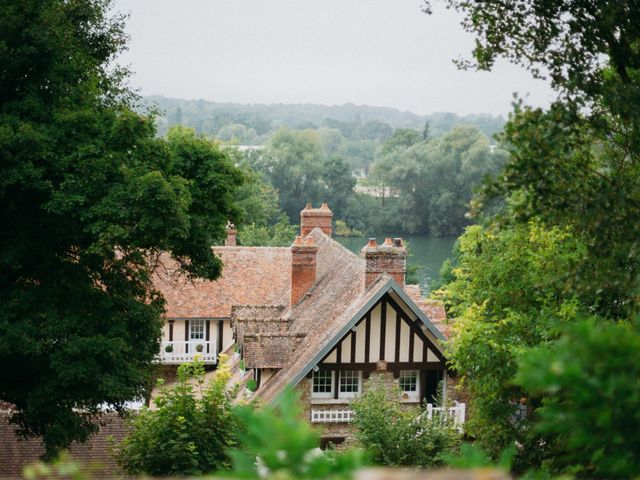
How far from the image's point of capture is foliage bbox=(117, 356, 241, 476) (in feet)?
50.0

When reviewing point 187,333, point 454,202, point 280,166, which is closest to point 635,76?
point 187,333

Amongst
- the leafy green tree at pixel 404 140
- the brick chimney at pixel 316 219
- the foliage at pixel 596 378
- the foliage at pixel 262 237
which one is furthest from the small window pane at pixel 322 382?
the leafy green tree at pixel 404 140

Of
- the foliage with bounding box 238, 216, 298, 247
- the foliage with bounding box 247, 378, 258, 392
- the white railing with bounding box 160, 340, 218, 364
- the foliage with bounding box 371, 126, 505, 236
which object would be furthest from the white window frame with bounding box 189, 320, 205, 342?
the foliage with bounding box 371, 126, 505, 236

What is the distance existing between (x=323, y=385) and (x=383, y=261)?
3606 millimetres

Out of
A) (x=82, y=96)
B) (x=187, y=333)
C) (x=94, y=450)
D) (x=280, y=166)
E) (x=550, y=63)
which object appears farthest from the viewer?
(x=280, y=166)

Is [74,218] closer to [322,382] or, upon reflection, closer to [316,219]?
[322,382]

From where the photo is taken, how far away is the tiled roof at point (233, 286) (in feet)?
120

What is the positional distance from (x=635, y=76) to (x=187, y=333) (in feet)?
84.9

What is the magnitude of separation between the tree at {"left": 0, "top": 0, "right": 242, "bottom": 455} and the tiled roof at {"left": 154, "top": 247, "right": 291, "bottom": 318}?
17317mm

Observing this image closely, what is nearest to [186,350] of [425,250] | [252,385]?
[252,385]

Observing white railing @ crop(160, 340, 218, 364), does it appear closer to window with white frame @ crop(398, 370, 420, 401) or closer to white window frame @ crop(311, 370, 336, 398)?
white window frame @ crop(311, 370, 336, 398)

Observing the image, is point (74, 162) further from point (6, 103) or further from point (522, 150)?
point (522, 150)

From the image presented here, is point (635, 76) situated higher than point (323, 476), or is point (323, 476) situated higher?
point (635, 76)

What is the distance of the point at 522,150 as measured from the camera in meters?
11.8
